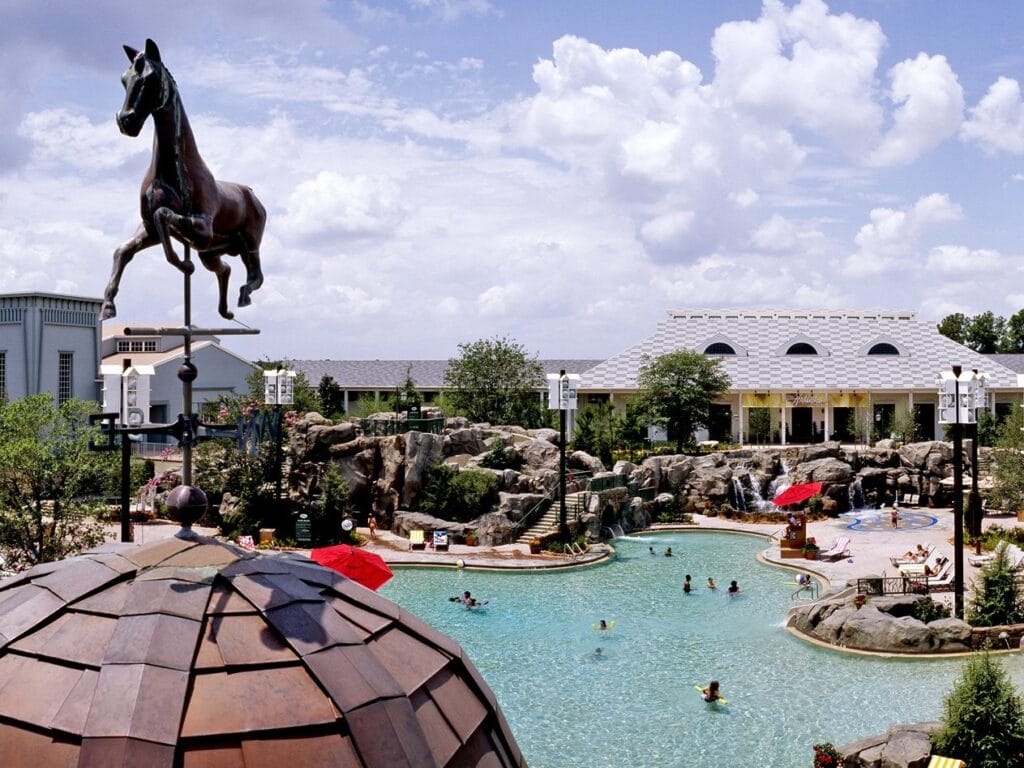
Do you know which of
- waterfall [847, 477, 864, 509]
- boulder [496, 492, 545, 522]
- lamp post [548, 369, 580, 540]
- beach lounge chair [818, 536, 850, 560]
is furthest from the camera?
waterfall [847, 477, 864, 509]

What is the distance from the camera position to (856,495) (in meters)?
41.7

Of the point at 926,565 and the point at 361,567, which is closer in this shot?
the point at 361,567

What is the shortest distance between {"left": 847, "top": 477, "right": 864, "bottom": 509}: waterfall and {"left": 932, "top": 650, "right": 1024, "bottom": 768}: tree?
2936 cm

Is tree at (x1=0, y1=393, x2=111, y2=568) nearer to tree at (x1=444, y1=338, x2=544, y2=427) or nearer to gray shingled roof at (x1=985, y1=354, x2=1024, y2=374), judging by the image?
tree at (x1=444, y1=338, x2=544, y2=427)

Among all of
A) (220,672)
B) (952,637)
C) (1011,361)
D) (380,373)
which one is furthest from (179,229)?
(1011,361)

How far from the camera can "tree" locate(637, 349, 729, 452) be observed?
49719mm

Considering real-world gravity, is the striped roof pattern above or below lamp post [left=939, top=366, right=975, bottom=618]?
above

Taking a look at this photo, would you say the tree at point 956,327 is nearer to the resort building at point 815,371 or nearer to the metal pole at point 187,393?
the resort building at point 815,371

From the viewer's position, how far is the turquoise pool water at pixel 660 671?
15344mm

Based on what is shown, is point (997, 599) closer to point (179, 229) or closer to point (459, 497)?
point (459, 497)

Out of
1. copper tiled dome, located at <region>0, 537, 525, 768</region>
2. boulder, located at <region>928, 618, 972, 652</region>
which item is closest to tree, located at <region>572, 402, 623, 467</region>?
boulder, located at <region>928, 618, 972, 652</region>

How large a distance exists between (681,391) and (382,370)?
29288 mm

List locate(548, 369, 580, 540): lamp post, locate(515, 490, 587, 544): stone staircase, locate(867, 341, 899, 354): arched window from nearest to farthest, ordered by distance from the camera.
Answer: locate(548, 369, 580, 540): lamp post → locate(515, 490, 587, 544): stone staircase → locate(867, 341, 899, 354): arched window

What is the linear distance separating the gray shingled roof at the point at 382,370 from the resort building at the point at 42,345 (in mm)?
23536
